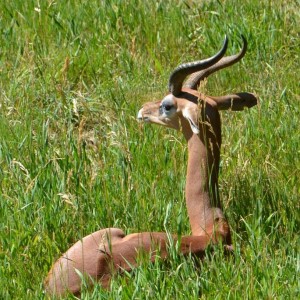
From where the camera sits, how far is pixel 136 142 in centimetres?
679

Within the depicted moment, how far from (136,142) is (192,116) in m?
0.92

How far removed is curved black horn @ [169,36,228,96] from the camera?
583cm

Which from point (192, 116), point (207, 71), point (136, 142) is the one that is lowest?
point (136, 142)

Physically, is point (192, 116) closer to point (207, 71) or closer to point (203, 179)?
point (203, 179)

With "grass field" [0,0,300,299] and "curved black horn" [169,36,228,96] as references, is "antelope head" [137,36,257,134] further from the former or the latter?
"grass field" [0,0,300,299]

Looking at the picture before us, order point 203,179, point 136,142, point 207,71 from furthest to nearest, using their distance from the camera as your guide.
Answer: point 136,142 → point 207,71 → point 203,179

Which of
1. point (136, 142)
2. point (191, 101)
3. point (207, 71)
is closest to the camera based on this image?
point (191, 101)

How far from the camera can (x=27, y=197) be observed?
5.97 m

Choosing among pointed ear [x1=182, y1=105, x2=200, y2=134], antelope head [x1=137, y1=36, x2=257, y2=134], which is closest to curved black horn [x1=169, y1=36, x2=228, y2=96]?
antelope head [x1=137, y1=36, x2=257, y2=134]

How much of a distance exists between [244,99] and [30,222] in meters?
1.36

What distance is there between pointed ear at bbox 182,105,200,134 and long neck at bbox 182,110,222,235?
0.20 feet

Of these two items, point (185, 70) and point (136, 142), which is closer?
point (185, 70)

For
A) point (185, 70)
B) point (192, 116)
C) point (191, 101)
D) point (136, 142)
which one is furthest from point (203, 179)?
point (136, 142)

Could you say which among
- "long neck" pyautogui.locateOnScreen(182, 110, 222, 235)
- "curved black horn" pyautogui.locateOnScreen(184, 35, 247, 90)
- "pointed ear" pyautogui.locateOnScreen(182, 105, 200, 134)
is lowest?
"long neck" pyautogui.locateOnScreen(182, 110, 222, 235)
